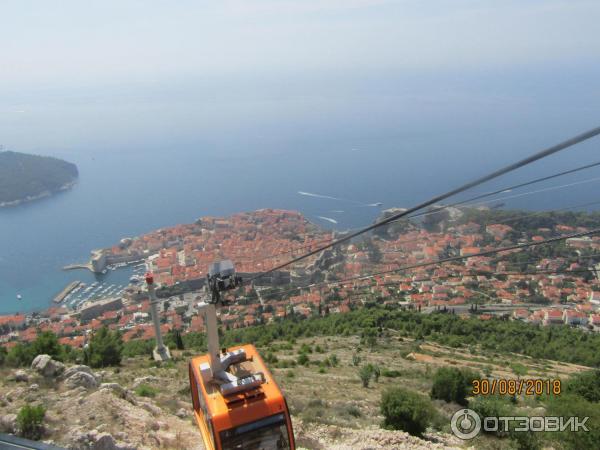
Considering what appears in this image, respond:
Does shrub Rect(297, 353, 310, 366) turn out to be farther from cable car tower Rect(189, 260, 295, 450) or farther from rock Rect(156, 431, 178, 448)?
cable car tower Rect(189, 260, 295, 450)

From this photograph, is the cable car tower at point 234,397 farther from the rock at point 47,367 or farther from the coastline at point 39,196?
the coastline at point 39,196

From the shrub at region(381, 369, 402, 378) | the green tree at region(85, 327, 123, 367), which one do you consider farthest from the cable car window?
the green tree at region(85, 327, 123, 367)

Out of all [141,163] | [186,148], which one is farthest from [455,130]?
[141,163]

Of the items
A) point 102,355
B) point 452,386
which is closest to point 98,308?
point 102,355

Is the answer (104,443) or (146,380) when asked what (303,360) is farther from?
(104,443)
